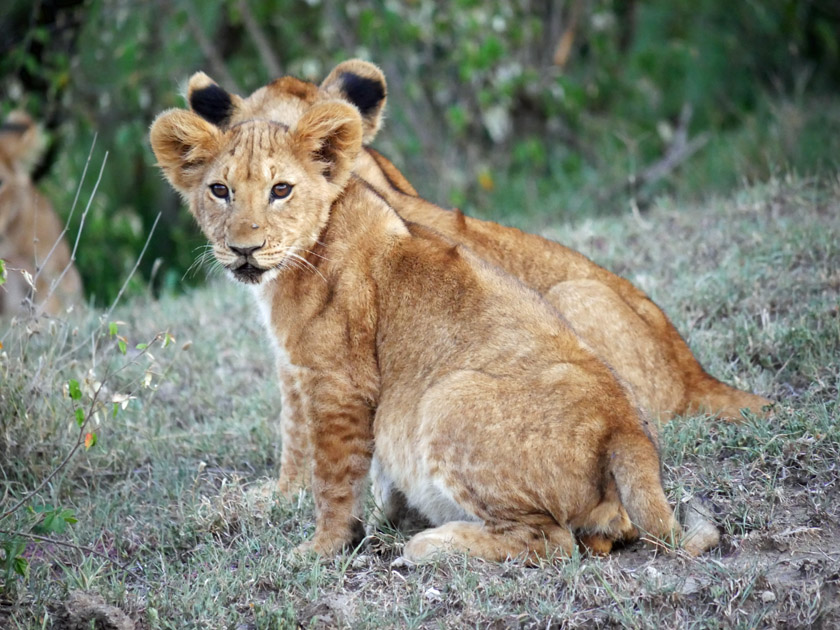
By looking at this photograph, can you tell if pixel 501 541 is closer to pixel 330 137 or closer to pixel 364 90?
pixel 330 137

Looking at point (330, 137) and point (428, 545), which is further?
point (330, 137)

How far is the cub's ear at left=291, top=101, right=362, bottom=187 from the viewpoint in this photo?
4305 mm

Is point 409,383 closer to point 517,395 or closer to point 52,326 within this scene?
point 517,395

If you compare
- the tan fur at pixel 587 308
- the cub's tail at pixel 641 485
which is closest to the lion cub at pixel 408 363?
the cub's tail at pixel 641 485

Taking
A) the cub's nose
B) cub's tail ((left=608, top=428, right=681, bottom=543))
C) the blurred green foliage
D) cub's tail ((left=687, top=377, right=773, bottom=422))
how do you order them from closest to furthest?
cub's tail ((left=608, top=428, right=681, bottom=543))
the cub's nose
cub's tail ((left=687, top=377, right=773, bottom=422))
the blurred green foliage

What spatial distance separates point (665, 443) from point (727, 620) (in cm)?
121

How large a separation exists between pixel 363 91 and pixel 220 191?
77.2 inches

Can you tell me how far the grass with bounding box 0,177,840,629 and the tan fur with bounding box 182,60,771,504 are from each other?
0.21 metres

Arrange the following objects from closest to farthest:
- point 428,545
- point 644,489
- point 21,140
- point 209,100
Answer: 1. point 644,489
2. point 428,545
3. point 209,100
4. point 21,140

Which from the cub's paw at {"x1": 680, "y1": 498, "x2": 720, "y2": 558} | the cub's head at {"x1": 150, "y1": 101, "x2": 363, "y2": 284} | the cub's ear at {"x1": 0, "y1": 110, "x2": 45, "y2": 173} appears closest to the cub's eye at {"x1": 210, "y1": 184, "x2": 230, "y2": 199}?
the cub's head at {"x1": 150, "y1": 101, "x2": 363, "y2": 284}

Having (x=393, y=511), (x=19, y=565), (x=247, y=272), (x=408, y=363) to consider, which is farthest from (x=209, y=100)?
(x=19, y=565)

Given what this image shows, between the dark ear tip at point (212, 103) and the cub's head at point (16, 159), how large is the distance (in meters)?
4.61

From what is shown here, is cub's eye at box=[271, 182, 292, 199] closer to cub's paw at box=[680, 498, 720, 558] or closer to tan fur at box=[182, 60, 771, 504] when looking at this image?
tan fur at box=[182, 60, 771, 504]

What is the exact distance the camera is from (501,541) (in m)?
3.69
